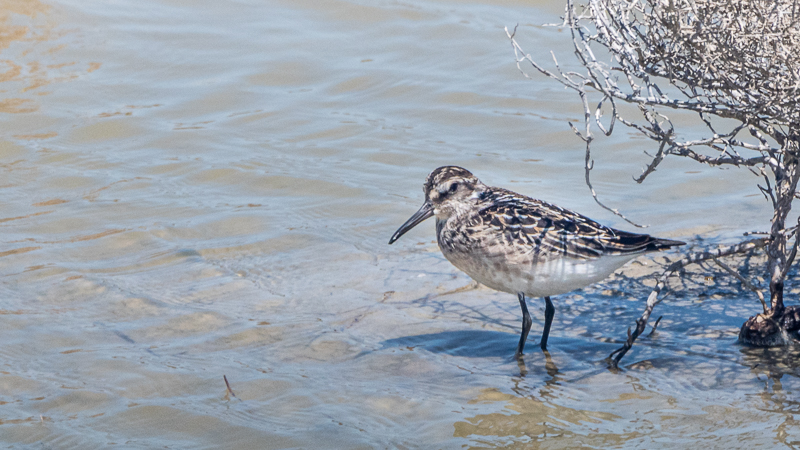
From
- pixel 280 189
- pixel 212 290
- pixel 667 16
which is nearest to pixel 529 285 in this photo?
pixel 667 16

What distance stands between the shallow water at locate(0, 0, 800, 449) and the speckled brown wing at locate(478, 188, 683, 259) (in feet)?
2.24

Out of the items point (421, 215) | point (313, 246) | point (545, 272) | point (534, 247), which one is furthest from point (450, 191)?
point (313, 246)

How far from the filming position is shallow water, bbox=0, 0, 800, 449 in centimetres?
516

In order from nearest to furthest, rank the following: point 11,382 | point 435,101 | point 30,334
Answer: point 11,382
point 30,334
point 435,101

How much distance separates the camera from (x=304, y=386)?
5527 millimetres

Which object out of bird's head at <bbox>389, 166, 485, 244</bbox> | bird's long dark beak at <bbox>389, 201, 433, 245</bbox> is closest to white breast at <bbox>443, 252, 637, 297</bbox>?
bird's head at <bbox>389, 166, 485, 244</bbox>

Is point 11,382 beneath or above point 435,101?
beneath

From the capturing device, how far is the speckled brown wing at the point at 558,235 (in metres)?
5.57

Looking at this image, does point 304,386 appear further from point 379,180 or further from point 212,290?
point 379,180

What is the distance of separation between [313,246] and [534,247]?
2.71 m

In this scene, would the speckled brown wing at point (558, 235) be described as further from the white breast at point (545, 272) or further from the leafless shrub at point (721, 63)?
the leafless shrub at point (721, 63)

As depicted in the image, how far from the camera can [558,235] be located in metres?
5.66

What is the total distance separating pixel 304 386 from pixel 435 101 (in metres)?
6.13

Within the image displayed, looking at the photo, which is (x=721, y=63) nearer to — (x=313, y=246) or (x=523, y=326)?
(x=523, y=326)
